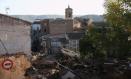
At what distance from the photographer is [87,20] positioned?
7406 cm

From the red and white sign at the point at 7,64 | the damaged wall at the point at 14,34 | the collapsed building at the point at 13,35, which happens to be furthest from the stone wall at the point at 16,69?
the damaged wall at the point at 14,34

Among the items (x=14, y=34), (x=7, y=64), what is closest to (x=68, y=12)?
(x=14, y=34)

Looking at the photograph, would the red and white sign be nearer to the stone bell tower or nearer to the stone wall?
the stone wall

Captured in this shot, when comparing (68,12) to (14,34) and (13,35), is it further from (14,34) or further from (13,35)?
(13,35)

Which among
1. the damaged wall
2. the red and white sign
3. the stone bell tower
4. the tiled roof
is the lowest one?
the tiled roof

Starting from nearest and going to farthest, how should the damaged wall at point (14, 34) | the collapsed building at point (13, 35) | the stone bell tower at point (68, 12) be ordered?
the collapsed building at point (13, 35), the damaged wall at point (14, 34), the stone bell tower at point (68, 12)

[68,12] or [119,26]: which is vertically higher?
[68,12]

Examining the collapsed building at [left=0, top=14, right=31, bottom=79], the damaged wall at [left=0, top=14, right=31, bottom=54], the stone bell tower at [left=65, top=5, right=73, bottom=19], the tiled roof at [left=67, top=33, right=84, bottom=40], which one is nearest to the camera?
the collapsed building at [left=0, top=14, right=31, bottom=79]

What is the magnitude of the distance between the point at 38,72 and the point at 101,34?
36.1 ft

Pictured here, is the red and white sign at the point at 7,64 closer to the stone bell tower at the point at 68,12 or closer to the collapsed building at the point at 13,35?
the collapsed building at the point at 13,35

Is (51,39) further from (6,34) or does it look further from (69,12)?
(6,34)

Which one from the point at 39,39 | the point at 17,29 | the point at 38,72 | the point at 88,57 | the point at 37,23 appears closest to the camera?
the point at 38,72

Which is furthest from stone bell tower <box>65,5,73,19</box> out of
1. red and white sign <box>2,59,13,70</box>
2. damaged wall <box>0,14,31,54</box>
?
red and white sign <box>2,59,13,70</box>

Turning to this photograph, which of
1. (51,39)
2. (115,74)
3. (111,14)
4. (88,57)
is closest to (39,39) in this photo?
(51,39)
